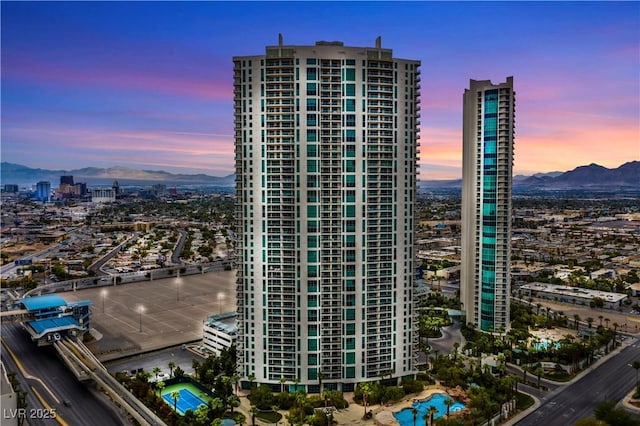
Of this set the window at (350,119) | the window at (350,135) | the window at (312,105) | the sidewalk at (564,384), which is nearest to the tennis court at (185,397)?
the sidewalk at (564,384)

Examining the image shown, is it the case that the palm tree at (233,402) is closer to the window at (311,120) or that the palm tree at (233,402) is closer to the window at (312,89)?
the window at (311,120)

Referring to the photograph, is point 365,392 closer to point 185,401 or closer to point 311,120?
point 185,401

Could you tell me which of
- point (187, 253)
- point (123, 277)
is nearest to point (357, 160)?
point (123, 277)

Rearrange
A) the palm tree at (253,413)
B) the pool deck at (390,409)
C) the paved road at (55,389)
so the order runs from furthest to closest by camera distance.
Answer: the paved road at (55,389)
the pool deck at (390,409)
the palm tree at (253,413)

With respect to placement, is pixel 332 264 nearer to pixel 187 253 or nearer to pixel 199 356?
pixel 199 356

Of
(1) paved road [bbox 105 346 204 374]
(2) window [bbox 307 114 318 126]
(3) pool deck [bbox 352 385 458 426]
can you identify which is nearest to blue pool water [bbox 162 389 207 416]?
(1) paved road [bbox 105 346 204 374]
